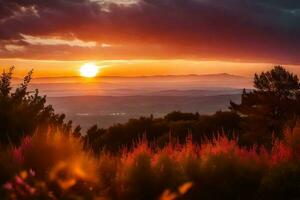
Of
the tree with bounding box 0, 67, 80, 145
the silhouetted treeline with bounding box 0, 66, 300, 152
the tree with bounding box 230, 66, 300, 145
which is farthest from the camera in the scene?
the tree with bounding box 230, 66, 300, 145

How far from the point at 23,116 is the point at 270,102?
37.5m

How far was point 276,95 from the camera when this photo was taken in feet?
176

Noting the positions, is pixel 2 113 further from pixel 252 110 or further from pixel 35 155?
pixel 252 110

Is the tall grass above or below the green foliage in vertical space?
above

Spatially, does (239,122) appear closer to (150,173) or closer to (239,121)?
(239,121)

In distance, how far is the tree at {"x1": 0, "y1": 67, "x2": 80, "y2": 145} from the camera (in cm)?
1658

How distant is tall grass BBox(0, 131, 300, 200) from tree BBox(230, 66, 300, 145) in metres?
37.2

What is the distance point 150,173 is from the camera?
998cm

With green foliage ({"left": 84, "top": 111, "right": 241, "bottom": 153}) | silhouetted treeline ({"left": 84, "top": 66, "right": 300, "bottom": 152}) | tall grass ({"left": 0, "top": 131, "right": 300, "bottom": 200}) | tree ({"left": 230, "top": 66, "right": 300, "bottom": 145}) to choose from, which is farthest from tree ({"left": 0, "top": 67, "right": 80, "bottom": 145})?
tree ({"left": 230, "top": 66, "right": 300, "bottom": 145})

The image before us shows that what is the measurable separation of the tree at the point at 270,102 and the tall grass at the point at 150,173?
37182mm

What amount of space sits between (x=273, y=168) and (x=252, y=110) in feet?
141

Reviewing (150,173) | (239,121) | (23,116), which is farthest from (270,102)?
(150,173)

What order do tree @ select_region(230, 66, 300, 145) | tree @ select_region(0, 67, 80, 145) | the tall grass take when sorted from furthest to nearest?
tree @ select_region(230, 66, 300, 145)
tree @ select_region(0, 67, 80, 145)
the tall grass

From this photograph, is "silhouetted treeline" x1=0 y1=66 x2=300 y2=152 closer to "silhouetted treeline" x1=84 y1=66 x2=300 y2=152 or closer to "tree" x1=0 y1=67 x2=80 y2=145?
"silhouetted treeline" x1=84 y1=66 x2=300 y2=152
